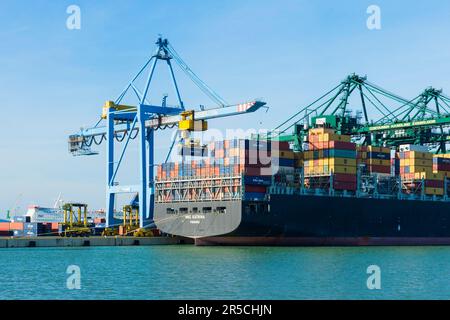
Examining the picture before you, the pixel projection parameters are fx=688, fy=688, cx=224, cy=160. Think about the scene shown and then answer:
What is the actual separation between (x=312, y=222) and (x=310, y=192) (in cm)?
340

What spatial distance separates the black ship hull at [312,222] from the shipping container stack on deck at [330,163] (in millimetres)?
1943

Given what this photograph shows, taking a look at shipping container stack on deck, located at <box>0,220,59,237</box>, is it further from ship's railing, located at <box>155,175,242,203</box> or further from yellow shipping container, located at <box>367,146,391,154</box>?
yellow shipping container, located at <box>367,146,391,154</box>

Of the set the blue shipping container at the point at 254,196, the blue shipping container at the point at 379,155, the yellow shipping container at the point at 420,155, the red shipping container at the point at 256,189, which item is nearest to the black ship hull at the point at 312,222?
the blue shipping container at the point at 254,196

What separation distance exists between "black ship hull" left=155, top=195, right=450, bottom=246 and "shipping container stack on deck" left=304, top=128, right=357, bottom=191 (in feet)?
6.38

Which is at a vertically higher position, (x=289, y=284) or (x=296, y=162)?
(x=296, y=162)

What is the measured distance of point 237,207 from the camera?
6238 centimetres

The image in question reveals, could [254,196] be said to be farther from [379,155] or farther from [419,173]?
[419,173]

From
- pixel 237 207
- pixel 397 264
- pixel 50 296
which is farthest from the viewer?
pixel 237 207

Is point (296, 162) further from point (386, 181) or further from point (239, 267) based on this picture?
point (239, 267)

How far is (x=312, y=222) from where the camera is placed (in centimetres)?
6619

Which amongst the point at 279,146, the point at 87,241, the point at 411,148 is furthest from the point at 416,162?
the point at 87,241

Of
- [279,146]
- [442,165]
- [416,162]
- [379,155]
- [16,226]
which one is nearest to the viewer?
[279,146]

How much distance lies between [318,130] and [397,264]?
2799 cm
